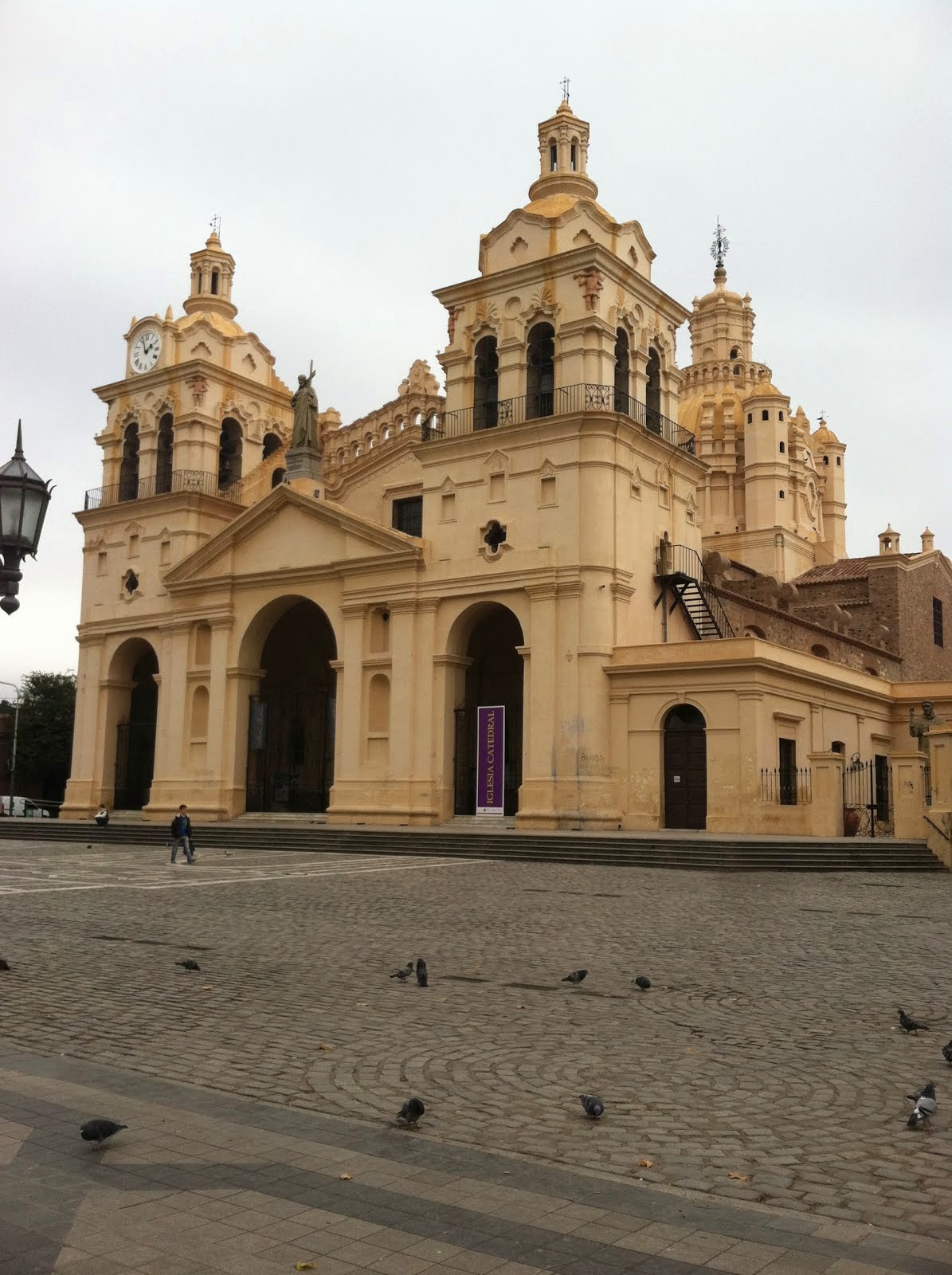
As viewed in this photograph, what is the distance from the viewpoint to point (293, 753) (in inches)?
1726

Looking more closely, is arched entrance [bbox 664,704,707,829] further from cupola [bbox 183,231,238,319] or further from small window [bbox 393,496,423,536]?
cupola [bbox 183,231,238,319]

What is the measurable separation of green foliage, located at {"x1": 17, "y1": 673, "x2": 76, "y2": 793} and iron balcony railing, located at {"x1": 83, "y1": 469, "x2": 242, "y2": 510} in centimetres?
2138

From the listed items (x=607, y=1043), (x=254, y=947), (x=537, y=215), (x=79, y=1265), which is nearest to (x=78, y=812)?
(x=537, y=215)

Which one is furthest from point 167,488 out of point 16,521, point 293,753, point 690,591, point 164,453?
point 16,521

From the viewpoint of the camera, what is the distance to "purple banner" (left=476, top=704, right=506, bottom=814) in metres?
33.4

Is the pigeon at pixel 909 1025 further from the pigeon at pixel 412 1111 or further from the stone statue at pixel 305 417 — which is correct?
the stone statue at pixel 305 417

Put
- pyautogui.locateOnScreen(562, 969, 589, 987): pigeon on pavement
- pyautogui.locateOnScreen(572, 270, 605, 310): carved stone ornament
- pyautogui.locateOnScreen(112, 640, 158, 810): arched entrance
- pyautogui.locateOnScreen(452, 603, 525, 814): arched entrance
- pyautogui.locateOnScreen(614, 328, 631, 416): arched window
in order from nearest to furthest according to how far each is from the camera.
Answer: pyautogui.locateOnScreen(562, 969, 589, 987): pigeon on pavement → pyautogui.locateOnScreen(572, 270, 605, 310): carved stone ornament → pyautogui.locateOnScreen(452, 603, 525, 814): arched entrance → pyautogui.locateOnScreen(614, 328, 631, 416): arched window → pyautogui.locateOnScreen(112, 640, 158, 810): arched entrance

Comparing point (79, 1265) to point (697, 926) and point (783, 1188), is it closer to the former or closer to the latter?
point (783, 1188)

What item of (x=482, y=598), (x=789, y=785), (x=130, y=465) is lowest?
(x=789, y=785)

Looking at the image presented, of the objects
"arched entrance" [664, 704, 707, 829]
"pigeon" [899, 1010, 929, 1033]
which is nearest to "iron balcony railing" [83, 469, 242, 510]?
"arched entrance" [664, 704, 707, 829]

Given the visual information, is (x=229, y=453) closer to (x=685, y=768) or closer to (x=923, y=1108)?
(x=685, y=768)

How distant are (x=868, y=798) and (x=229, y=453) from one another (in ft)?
83.4

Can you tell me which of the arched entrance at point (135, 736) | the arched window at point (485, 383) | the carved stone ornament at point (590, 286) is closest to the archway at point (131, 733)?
the arched entrance at point (135, 736)

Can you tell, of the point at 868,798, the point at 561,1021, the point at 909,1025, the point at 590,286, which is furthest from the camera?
the point at 868,798
